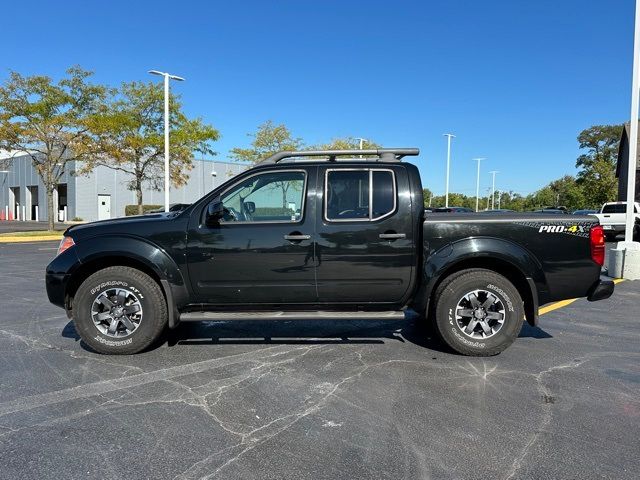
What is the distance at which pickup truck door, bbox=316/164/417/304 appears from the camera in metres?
4.70

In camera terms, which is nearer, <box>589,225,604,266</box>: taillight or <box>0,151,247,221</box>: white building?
<box>589,225,604,266</box>: taillight

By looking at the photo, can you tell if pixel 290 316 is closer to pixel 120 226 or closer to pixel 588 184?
pixel 120 226

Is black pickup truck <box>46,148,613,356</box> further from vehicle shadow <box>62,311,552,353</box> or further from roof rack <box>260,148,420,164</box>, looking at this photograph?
vehicle shadow <box>62,311,552,353</box>

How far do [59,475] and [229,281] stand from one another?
234 centimetres

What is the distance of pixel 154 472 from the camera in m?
2.72

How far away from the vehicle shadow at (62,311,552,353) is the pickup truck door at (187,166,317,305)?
742mm

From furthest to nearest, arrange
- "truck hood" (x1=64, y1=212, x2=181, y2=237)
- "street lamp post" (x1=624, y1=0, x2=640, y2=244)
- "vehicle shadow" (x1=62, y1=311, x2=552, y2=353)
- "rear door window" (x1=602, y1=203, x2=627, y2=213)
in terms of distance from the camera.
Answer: "rear door window" (x1=602, y1=203, x2=627, y2=213) < "street lamp post" (x1=624, y1=0, x2=640, y2=244) < "vehicle shadow" (x1=62, y1=311, x2=552, y2=353) < "truck hood" (x1=64, y1=212, x2=181, y2=237)

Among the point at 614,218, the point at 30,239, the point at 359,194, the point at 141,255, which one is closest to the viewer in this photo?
the point at 141,255

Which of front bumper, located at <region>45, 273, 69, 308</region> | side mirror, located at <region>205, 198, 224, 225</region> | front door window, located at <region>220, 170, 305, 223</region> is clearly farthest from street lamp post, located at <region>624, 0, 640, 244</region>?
front bumper, located at <region>45, 273, 69, 308</region>

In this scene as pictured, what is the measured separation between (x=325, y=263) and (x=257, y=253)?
0.71 meters

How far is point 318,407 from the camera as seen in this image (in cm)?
357

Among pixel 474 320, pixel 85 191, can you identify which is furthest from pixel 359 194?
pixel 85 191

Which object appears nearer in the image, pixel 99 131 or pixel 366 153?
pixel 366 153

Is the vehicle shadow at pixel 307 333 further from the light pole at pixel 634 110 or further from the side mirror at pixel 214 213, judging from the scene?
the light pole at pixel 634 110
